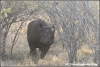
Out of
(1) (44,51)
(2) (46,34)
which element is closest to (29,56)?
(1) (44,51)

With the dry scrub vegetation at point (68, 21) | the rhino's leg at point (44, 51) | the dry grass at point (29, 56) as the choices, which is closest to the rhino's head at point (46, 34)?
the rhino's leg at point (44, 51)

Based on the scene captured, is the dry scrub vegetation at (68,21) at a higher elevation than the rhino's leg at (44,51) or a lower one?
higher

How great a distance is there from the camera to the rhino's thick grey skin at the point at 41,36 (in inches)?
420

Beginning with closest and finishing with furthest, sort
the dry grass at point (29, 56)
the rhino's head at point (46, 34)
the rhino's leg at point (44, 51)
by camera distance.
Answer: the dry grass at point (29, 56), the rhino's head at point (46, 34), the rhino's leg at point (44, 51)

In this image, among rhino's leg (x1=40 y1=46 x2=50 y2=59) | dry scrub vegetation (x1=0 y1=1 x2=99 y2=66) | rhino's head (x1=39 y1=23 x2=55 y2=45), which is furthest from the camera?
rhino's leg (x1=40 y1=46 x2=50 y2=59)

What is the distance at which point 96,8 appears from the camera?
751cm

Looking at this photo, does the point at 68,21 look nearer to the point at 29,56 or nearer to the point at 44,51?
the point at 44,51

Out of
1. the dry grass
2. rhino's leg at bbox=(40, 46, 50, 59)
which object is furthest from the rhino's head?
the dry grass

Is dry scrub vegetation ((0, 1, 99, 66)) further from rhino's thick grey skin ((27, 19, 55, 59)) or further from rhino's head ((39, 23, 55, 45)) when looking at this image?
rhino's head ((39, 23, 55, 45))

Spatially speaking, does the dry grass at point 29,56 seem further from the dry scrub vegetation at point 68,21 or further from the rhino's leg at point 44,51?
the rhino's leg at point 44,51

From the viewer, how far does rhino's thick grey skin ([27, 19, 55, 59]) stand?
10.7m

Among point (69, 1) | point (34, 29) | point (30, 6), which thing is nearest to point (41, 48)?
point (34, 29)

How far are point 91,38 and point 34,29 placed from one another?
406cm

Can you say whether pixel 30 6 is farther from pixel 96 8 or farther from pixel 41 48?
pixel 96 8
